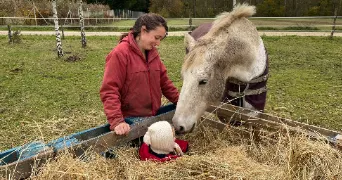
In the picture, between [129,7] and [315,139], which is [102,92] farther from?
[129,7]

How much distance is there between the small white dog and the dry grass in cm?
22

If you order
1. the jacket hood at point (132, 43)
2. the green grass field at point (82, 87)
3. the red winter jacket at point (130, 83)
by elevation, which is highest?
the jacket hood at point (132, 43)

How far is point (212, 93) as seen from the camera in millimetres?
3176

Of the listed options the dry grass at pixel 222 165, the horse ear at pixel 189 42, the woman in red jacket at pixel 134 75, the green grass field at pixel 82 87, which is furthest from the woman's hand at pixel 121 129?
the horse ear at pixel 189 42

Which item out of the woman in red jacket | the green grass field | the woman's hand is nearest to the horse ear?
the woman in red jacket

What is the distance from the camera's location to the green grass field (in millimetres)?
5391

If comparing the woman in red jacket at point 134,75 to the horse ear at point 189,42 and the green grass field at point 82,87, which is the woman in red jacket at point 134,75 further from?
the green grass field at point 82,87

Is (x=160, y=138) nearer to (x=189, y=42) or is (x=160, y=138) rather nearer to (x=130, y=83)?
(x=130, y=83)

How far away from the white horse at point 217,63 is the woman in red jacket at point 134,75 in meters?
0.45

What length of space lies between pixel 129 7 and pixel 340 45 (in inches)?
1387

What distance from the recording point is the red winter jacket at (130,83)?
123 inches

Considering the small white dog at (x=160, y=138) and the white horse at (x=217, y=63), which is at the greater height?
the white horse at (x=217, y=63)

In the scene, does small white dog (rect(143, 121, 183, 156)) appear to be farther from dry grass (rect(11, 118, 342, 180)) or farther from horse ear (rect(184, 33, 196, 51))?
horse ear (rect(184, 33, 196, 51))

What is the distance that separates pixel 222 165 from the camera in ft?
8.61
